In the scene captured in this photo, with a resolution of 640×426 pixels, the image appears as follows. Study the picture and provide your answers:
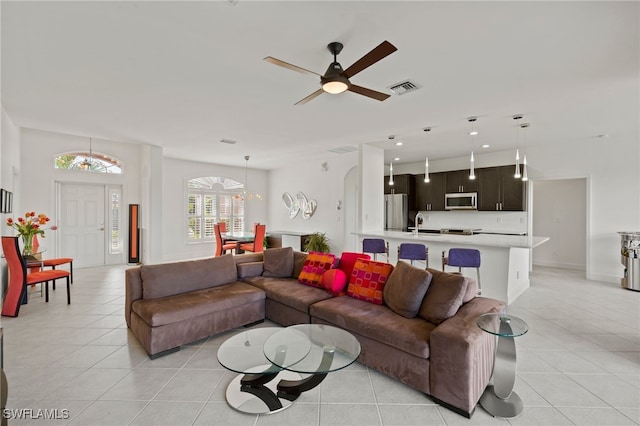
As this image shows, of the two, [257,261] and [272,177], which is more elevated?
[272,177]

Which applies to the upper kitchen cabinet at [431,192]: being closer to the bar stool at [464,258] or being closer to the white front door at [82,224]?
the bar stool at [464,258]

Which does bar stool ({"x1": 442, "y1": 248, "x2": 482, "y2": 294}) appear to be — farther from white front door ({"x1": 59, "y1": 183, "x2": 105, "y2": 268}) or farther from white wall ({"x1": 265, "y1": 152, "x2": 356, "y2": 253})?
white front door ({"x1": 59, "y1": 183, "x2": 105, "y2": 268})

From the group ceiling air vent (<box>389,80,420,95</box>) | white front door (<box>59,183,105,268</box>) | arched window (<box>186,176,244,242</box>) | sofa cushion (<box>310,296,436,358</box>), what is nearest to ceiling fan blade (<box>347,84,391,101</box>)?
ceiling air vent (<box>389,80,420,95</box>)

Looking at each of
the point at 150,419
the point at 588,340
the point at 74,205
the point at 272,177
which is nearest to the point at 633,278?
the point at 588,340

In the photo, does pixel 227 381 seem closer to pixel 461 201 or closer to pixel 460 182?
pixel 461 201

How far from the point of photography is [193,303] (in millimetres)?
2922

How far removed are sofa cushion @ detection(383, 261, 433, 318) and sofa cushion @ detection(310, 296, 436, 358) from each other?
6cm

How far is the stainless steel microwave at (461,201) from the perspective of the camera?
6.89 meters

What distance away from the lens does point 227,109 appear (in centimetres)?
404

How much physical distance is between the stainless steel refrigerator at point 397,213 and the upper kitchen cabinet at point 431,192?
41cm

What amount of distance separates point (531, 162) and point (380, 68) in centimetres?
522

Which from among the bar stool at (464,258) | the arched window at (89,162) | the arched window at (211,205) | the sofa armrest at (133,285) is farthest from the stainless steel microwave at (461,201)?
the arched window at (89,162)

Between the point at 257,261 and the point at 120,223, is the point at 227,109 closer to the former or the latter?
the point at 257,261

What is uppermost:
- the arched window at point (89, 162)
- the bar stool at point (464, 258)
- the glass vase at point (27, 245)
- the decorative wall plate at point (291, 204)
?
the arched window at point (89, 162)
